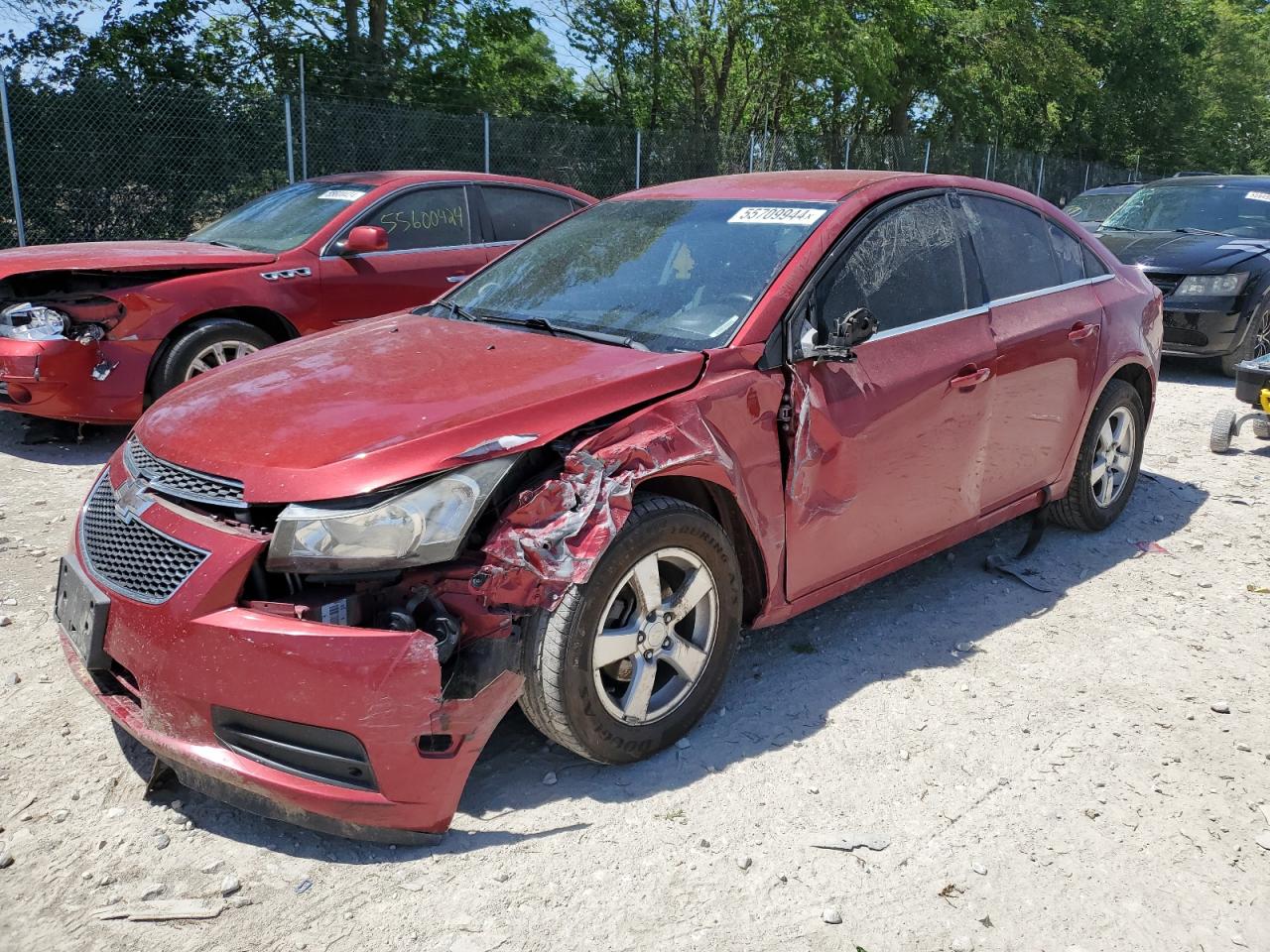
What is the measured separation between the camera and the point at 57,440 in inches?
258

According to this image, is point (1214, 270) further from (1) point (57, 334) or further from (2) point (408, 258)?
(1) point (57, 334)

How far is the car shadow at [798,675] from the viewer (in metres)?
2.84

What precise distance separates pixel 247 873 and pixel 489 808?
0.64m

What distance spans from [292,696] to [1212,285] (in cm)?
893

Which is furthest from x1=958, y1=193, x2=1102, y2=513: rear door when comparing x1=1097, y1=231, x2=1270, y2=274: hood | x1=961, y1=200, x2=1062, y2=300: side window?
x1=1097, y1=231, x2=1270, y2=274: hood

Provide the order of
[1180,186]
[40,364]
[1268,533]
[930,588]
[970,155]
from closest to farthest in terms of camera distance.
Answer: [930,588] → [1268,533] → [40,364] → [1180,186] → [970,155]

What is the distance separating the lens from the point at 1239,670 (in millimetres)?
3871

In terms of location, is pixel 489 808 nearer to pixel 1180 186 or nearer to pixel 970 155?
pixel 1180 186

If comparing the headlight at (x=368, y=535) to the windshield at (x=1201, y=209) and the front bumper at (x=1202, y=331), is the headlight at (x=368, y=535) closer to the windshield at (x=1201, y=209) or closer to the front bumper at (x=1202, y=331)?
the front bumper at (x=1202, y=331)

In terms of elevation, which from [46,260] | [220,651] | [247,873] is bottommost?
[247,873]

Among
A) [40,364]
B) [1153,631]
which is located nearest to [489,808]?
[1153,631]

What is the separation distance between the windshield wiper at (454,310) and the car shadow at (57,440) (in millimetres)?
3003

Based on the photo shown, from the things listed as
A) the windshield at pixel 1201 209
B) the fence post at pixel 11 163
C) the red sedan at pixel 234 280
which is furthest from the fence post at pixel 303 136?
the windshield at pixel 1201 209

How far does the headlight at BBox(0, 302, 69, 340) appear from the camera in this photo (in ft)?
19.6
